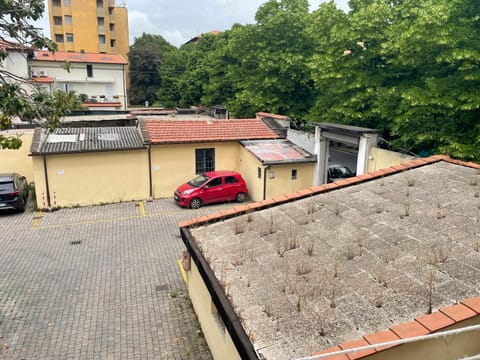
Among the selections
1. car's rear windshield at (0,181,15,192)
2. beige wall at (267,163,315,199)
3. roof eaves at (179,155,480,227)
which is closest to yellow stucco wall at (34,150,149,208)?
car's rear windshield at (0,181,15,192)

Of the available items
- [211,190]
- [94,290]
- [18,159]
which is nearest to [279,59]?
[211,190]

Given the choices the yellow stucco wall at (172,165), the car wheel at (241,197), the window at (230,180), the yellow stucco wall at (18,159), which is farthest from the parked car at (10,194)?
the car wheel at (241,197)

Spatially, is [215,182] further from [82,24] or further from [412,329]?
[82,24]

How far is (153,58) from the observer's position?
2542 inches

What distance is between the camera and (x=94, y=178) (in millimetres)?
18484

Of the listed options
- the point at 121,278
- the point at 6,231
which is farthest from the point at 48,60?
the point at 121,278

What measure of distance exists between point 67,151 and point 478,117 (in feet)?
55.5

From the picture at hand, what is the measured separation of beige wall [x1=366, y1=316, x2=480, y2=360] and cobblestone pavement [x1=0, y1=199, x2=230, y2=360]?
189 inches

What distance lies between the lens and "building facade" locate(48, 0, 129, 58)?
194 feet

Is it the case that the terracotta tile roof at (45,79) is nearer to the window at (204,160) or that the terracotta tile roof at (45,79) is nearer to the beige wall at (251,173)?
the window at (204,160)

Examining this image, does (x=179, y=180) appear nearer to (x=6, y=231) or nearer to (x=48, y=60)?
(x=6, y=231)

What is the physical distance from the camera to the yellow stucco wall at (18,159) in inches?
793

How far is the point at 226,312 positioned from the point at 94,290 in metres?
6.65

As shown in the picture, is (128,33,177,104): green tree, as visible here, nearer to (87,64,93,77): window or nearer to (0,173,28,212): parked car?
(87,64,93,77): window
